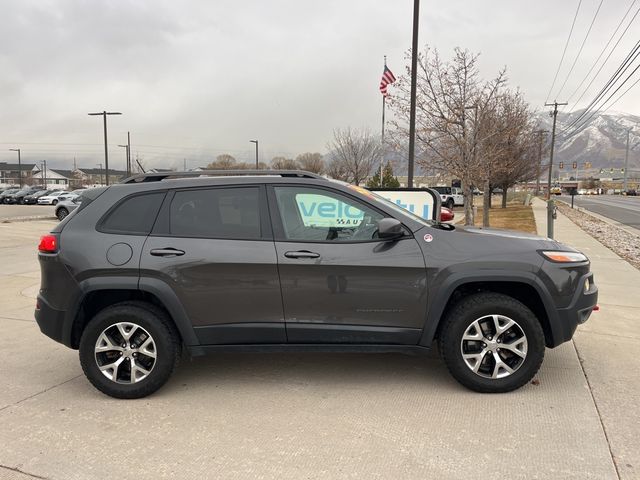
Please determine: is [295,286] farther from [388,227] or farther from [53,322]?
[53,322]

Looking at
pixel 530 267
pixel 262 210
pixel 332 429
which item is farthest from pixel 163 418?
pixel 530 267

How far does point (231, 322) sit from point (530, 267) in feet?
7.39

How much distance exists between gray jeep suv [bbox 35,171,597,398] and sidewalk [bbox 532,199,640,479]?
0.57 meters

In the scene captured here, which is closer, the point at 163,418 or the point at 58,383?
the point at 163,418

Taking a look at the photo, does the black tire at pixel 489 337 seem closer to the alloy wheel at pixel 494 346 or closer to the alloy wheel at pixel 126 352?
the alloy wheel at pixel 494 346

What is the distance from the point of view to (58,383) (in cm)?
405

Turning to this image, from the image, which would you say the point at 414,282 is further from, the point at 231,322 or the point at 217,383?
the point at 217,383

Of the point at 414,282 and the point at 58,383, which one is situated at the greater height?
the point at 414,282

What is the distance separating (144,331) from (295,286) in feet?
3.98

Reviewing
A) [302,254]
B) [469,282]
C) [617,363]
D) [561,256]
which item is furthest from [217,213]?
[617,363]

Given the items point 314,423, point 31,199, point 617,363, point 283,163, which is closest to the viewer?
point 314,423

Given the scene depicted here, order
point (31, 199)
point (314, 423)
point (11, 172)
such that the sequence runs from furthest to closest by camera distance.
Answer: point (11, 172)
point (31, 199)
point (314, 423)

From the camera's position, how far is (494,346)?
3.62 m

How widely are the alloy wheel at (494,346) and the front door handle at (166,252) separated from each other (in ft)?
7.26
